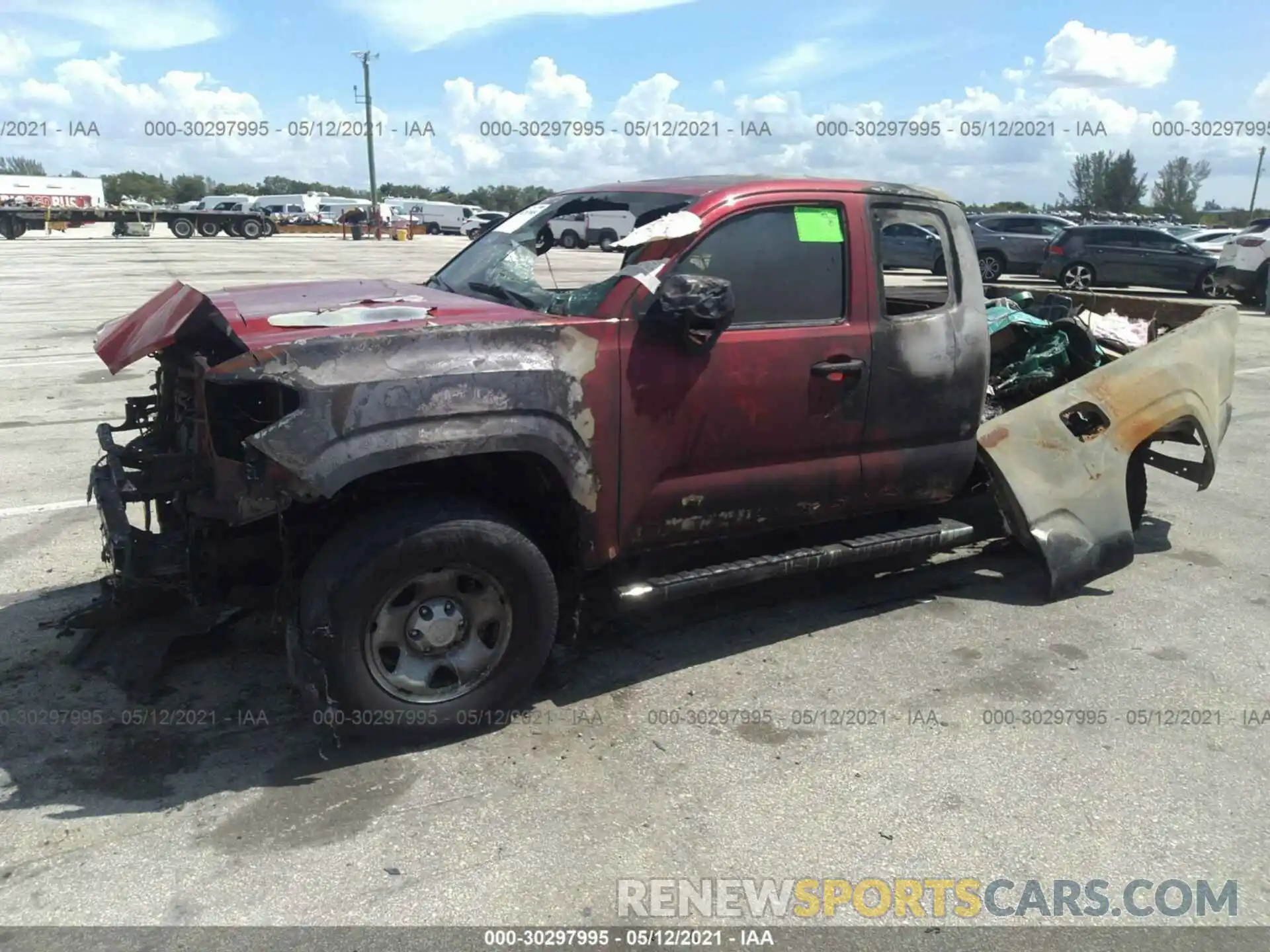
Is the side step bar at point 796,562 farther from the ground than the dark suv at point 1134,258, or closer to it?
closer to it

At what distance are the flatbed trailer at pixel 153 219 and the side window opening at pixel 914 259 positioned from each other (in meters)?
43.2

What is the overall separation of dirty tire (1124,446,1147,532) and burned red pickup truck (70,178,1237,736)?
A: 72 cm

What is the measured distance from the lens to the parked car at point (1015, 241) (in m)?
23.1

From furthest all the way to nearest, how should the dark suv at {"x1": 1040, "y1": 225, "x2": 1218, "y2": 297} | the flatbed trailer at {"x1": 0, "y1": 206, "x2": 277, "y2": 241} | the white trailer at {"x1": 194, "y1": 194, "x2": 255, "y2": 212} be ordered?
1. the white trailer at {"x1": 194, "y1": 194, "x2": 255, "y2": 212}
2. the flatbed trailer at {"x1": 0, "y1": 206, "x2": 277, "y2": 241}
3. the dark suv at {"x1": 1040, "y1": 225, "x2": 1218, "y2": 297}

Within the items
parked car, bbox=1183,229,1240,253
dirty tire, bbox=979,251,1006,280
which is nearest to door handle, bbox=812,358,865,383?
dirty tire, bbox=979,251,1006,280

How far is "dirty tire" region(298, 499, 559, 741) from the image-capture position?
3.25 meters

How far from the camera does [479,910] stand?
2727 millimetres

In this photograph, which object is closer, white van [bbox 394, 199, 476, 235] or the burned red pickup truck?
the burned red pickup truck

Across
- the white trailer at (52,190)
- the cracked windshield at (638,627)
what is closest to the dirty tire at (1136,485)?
the cracked windshield at (638,627)

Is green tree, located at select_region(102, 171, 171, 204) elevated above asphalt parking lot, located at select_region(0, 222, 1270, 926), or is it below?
above

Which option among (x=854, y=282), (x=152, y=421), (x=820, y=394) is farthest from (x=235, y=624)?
(x=854, y=282)

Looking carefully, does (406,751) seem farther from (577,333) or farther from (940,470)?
(940,470)

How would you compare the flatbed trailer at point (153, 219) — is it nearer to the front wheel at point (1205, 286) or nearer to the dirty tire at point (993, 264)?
the dirty tire at point (993, 264)

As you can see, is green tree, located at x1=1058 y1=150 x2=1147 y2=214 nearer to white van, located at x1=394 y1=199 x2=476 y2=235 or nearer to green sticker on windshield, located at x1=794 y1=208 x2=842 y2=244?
white van, located at x1=394 y1=199 x2=476 y2=235
